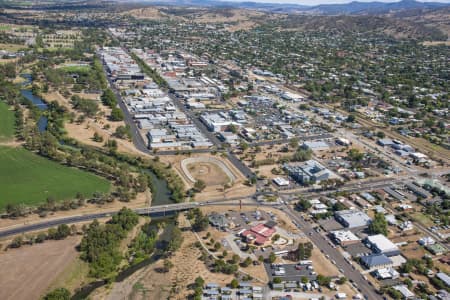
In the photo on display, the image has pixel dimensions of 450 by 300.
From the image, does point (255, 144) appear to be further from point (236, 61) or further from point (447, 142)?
point (236, 61)

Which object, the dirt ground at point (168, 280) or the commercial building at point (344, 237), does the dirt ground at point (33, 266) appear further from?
the commercial building at point (344, 237)

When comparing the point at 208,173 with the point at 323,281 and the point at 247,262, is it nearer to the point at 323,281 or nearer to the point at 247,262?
the point at 247,262

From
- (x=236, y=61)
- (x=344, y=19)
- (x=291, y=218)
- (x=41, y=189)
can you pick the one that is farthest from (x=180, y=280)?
(x=344, y=19)

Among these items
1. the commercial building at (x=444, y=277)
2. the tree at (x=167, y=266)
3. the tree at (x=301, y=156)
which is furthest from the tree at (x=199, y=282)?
the tree at (x=301, y=156)

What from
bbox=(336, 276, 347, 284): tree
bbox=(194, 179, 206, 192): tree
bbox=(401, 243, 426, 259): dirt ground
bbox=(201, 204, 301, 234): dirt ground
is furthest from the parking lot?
bbox=(194, 179, 206, 192): tree

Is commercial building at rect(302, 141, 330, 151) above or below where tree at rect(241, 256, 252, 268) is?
above

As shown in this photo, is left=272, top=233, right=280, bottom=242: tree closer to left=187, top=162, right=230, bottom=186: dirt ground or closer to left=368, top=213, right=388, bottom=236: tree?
left=368, top=213, right=388, bottom=236: tree

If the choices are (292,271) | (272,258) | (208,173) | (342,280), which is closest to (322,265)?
(342,280)
